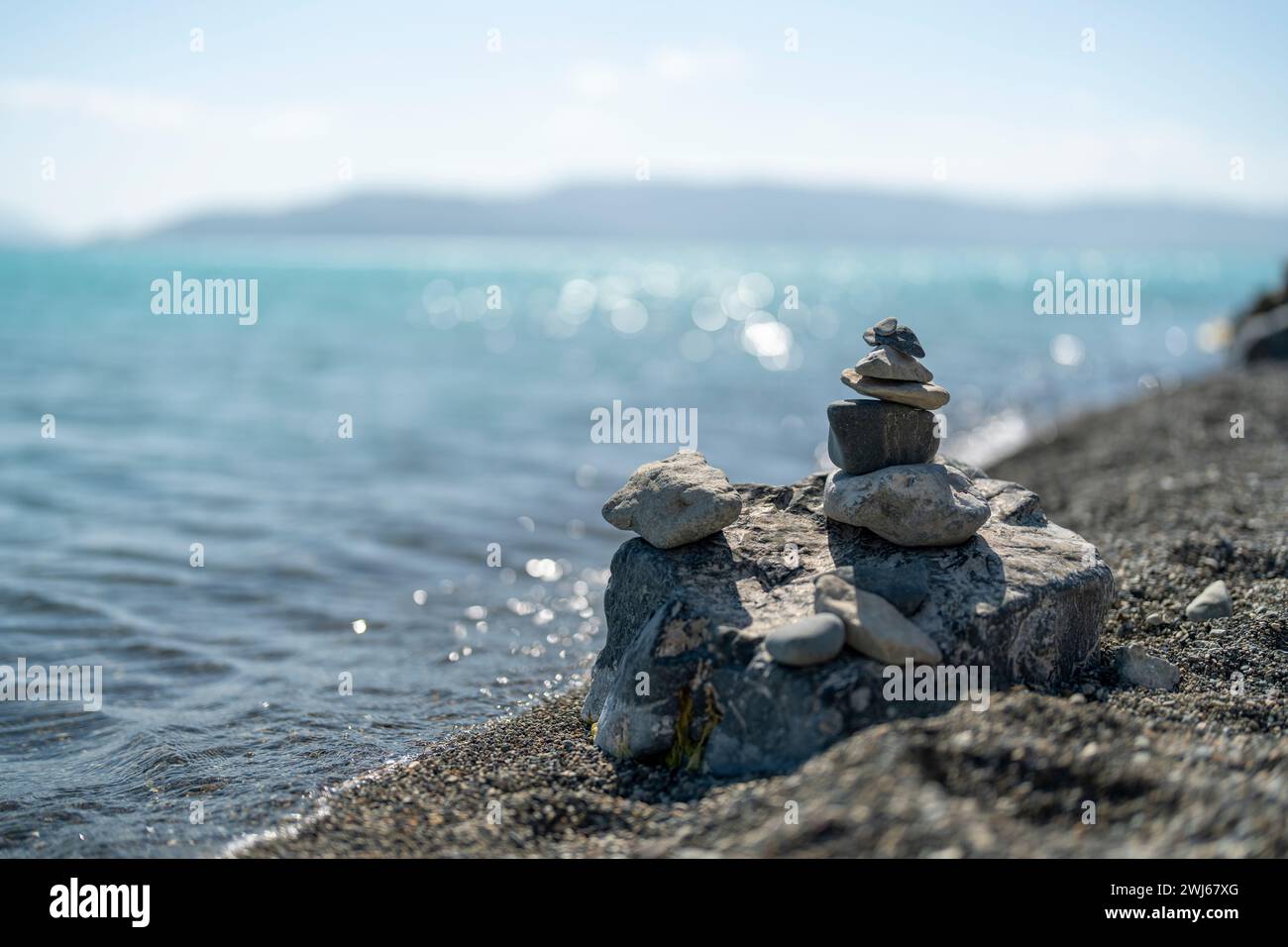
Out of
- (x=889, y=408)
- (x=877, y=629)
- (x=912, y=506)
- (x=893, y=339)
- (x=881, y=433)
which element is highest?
→ (x=893, y=339)

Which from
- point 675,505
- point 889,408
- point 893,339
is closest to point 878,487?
point 889,408

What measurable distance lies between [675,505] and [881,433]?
5.45 feet


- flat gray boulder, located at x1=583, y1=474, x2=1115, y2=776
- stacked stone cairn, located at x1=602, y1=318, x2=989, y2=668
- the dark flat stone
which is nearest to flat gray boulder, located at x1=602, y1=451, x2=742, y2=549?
stacked stone cairn, located at x1=602, y1=318, x2=989, y2=668

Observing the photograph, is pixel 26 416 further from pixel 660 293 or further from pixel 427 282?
pixel 427 282

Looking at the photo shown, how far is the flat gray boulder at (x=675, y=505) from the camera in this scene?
772cm

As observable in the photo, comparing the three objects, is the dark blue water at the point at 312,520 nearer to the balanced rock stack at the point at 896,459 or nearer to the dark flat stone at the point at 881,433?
the balanced rock stack at the point at 896,459

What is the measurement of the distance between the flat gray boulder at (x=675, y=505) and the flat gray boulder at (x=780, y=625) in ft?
0.61

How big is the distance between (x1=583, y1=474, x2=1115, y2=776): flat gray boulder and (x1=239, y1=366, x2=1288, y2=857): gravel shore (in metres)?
0.31

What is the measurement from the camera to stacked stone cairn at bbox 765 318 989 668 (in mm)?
6727

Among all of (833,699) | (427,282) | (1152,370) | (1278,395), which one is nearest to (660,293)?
(427,282)

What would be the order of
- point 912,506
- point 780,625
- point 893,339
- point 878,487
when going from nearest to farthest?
point 780,625 → point 912,506 → point 878,487 → point 893,339

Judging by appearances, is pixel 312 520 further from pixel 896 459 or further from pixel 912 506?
pixel 912 506

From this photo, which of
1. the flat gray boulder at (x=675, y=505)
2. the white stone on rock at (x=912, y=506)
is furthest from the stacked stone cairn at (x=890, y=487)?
the flat gray boulder at (x=675, y=505)

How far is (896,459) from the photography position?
7.89 m
